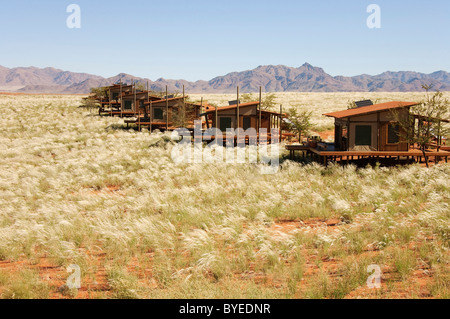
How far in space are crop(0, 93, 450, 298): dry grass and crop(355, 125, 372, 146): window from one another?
8.50 feet

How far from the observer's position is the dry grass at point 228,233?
7090 mm

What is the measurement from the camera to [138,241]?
9.77 metres

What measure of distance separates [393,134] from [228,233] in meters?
15.3

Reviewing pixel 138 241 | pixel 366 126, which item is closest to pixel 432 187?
pixel 366 126

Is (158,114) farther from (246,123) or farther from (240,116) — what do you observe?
(246,123)

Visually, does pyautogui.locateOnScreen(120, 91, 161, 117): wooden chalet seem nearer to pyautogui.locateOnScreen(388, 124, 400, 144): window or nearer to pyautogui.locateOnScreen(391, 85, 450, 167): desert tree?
pyautogui.locateOnScreen(388, 124, 400, 144): window

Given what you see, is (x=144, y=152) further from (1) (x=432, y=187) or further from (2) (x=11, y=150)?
(1) (x=432, y=187)

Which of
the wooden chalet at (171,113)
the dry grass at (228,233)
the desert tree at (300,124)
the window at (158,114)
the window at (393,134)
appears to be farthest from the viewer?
the window at (158,114)

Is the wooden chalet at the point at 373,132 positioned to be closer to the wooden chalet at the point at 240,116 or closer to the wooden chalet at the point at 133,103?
the wooden chalet at the point at 240,116

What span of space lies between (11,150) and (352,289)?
29924 mm

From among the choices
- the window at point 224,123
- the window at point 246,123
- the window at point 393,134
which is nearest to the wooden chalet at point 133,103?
the window at point 224,123

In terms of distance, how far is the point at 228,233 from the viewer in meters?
9.80

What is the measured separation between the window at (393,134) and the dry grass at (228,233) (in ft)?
9.89

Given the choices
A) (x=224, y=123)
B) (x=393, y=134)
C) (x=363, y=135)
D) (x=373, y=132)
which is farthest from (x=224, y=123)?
(x=393, y=134)
